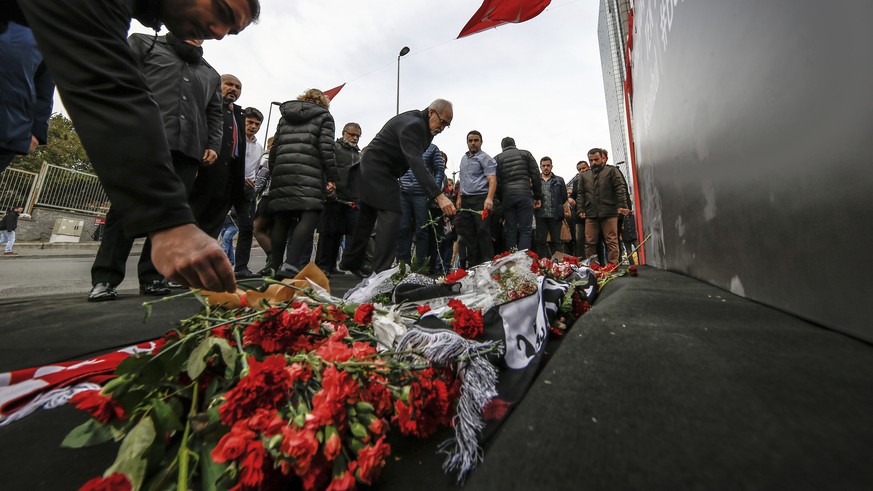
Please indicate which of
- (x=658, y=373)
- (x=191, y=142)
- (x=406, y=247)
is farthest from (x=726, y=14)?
(x=406, y=247)

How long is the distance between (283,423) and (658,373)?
25.7 inches

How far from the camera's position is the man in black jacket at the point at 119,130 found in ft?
2.43

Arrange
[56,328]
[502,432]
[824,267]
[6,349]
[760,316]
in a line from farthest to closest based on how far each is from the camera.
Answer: [56,328]
[6,349]
[760,316]
[824,267]
[502,432]

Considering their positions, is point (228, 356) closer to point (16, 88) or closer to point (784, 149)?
point (784, 149)

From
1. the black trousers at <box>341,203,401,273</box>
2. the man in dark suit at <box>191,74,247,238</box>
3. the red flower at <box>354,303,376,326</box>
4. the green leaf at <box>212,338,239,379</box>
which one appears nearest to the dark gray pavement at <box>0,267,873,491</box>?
the green leaf at <box>212,338,239,379</box>

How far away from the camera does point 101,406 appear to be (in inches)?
23.1

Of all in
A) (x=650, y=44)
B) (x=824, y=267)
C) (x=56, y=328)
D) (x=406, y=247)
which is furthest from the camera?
(x=406, y=247)

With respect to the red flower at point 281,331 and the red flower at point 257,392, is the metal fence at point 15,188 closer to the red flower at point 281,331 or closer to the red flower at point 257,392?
the red flower at point 281,331

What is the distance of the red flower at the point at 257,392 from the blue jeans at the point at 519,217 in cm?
447

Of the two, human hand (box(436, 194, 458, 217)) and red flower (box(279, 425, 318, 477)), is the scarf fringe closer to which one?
red flower (box(279, 425, 318, 477))

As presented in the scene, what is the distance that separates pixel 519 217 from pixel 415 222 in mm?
1349

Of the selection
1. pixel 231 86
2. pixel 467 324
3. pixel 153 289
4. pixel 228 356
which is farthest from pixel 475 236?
pixel 228 356

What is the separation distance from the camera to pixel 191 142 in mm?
2443

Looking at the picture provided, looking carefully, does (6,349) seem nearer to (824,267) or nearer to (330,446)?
(330,446)
